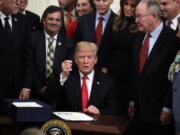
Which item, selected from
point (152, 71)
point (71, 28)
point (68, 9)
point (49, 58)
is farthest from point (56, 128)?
point (68, 9)

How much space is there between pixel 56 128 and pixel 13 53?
1.76m

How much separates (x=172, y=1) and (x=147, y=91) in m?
0.93

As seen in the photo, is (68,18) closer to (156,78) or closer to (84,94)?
(84,94)

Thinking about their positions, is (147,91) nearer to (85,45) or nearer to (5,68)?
(85,45)

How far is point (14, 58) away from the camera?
4.64 m

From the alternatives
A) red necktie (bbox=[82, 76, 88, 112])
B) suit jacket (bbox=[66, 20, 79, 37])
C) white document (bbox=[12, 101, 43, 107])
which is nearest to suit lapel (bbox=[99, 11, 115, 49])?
suit jacket (bbox=[66, 20, 79, 37])

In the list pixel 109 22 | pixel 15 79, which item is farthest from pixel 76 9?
pixel 15 79

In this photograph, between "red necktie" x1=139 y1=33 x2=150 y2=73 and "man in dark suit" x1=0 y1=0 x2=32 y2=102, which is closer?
"red necktie" x1=139 y1=33 x2=150 y2=73

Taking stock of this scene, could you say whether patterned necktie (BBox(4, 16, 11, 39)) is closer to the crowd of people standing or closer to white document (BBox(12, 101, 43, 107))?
the crowd of people standing

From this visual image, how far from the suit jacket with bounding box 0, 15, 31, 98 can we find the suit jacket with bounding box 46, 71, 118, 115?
727 mm

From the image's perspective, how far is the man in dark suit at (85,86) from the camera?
3.90 m

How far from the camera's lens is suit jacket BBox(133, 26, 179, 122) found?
3.92 metres

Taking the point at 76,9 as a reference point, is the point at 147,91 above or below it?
below

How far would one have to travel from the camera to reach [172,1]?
4332 millimetres
